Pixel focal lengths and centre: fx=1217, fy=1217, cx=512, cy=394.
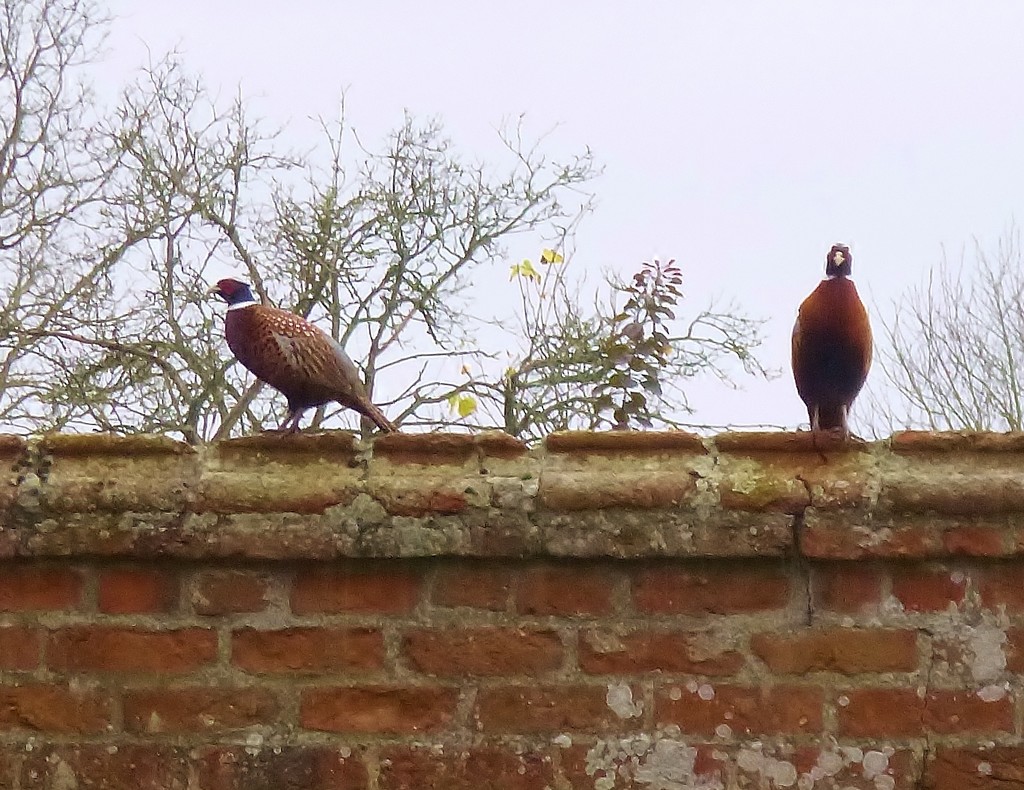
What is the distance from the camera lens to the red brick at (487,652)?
6.44 feet

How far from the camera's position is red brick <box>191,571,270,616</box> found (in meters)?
2.00

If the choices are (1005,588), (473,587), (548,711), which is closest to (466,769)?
(548,711)

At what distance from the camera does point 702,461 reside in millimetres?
2002

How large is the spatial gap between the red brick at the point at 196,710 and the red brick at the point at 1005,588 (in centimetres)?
116

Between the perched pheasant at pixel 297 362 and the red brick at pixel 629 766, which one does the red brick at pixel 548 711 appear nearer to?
the red brick at pixel 629 766

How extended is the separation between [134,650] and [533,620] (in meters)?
0.66

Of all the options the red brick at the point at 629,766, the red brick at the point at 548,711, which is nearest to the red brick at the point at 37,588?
the red brick at the point at 548,711

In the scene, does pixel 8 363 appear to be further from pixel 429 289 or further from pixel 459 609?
pixel 459 609

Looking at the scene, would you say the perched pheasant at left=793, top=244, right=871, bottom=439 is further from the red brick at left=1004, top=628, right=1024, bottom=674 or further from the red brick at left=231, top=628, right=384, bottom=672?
the red brick at left=231, top=628, right=384, bottom=672

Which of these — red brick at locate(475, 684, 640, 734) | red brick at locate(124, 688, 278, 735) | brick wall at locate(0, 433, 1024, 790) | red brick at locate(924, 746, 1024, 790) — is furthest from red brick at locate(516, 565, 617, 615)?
red brick at locate(924, 746, 1024, 790)

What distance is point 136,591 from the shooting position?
2.01m

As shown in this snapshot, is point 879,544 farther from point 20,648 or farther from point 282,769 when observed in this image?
point 20,648

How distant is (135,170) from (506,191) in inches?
145

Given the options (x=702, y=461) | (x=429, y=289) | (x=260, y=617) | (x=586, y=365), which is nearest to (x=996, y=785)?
(x=702, y=461)
